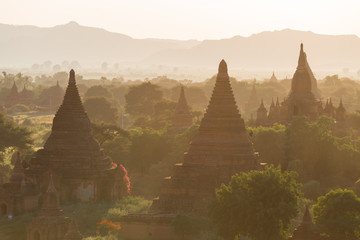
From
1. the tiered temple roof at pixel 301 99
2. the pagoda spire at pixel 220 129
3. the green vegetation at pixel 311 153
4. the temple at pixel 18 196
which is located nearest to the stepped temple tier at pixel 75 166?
the temple at pixel 18 196

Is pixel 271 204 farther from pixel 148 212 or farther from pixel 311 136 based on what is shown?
pixel 311 136

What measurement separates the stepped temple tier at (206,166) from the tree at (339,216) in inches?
334

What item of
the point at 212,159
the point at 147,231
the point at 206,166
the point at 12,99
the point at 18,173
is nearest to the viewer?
the point at 147,231

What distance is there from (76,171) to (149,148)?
50.1ft

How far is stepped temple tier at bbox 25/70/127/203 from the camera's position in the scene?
5166 cm

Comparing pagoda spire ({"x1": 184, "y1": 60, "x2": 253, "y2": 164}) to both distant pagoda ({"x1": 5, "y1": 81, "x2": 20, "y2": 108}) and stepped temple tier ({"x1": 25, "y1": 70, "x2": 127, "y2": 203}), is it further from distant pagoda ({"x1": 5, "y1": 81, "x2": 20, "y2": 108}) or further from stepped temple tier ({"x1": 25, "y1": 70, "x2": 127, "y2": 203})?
distant pagoda ({"x1": 5, "y1": 81, "x2": 20, "y2": 108})

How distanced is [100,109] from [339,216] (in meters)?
86.3

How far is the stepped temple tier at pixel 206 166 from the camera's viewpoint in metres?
44.4

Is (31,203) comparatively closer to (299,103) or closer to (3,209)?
(3,209)

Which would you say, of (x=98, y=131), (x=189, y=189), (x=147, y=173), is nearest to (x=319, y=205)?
(x=189, y=189)

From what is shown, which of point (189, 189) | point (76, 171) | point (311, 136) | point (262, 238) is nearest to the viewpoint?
point (262, 238)

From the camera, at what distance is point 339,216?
37219 millimetres

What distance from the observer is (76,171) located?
171 ft

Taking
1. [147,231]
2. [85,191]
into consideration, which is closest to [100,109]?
[85,191]
